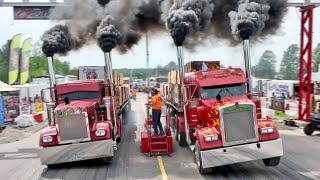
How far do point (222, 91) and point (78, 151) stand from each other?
15.3 feet

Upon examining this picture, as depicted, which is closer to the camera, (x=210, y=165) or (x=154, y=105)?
(x=210, y=165)

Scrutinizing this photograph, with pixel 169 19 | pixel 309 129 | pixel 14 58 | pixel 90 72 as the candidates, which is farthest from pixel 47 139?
pixel 14 58

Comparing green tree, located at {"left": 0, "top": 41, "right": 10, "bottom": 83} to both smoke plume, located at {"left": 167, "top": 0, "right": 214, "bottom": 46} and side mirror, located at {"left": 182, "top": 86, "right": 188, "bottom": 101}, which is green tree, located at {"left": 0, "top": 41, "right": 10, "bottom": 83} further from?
side mirror, located at {"left": 182, "top": 86, "right": 188, "bottom": 101}

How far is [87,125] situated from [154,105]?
134 inches

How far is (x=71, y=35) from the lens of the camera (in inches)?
880

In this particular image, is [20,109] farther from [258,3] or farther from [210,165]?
[210,165]

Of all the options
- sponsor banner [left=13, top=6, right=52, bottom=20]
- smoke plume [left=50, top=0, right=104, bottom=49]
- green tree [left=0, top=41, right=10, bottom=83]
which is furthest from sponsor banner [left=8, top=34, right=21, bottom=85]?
green tree [left=0, top=41, right=10, bottom=83]

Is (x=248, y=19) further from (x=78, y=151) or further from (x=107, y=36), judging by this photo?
(x=78, y=151)

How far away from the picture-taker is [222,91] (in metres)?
15.6

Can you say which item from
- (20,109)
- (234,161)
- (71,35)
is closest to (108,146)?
(234,161)

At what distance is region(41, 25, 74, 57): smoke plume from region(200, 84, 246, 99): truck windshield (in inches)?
276

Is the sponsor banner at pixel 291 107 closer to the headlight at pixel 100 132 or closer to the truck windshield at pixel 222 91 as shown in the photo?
the truck windshield at pixel 222 91

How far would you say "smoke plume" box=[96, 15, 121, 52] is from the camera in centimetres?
1921

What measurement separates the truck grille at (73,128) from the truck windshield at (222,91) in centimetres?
371
